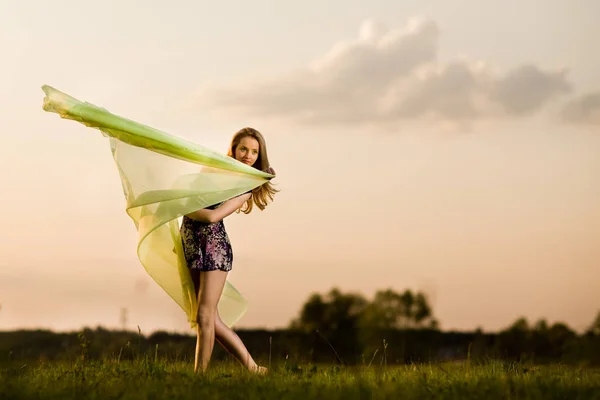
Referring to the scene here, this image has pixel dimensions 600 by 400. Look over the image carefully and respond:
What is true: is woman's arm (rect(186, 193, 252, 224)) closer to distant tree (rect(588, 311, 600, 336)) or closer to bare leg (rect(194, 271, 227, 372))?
bare leg (rect(194, 271, 227, 372))

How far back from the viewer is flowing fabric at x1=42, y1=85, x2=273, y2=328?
850cm

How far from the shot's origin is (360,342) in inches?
1109

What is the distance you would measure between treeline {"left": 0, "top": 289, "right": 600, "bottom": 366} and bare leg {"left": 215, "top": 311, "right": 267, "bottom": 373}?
23cm

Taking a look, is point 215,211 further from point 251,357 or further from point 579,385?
point 579,385

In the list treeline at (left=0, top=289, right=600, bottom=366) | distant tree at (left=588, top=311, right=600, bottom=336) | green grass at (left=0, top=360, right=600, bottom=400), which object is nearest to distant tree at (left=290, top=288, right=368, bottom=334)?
treeline at (left=0, top=289, right=600, bottom=366)

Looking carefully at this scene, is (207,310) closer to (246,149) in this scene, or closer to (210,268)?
(210,268)

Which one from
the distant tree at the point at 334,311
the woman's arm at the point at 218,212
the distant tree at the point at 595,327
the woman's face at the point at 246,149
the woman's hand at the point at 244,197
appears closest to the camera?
the woman's arm at the point at 218,212

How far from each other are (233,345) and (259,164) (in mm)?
1995

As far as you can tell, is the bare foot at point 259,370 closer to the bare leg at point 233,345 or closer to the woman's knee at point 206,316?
the bare leg at point 233,345

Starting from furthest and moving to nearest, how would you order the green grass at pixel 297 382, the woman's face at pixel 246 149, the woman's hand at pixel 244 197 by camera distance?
the woman's face at pixel 246 149, the woman's hand at pixel 244 197, the green grass at pixel 297 382

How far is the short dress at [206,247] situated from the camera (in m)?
8.48

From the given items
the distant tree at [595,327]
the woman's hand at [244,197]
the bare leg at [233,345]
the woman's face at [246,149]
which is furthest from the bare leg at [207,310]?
the distant tree at [595,327]

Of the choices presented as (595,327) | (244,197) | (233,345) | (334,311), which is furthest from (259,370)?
(334,311)

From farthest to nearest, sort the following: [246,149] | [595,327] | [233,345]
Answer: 1. [595,327]
2. [246,149]
3. [233,345]
